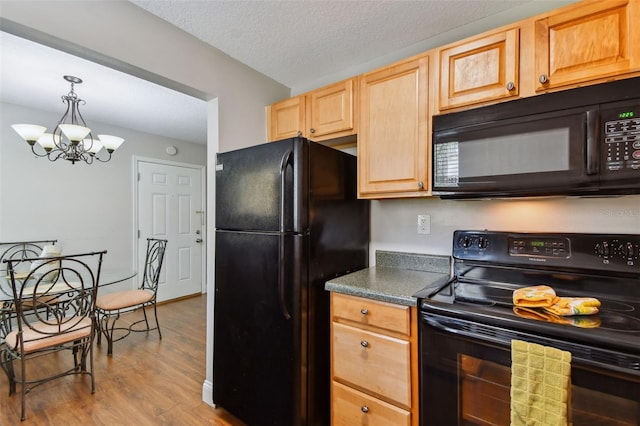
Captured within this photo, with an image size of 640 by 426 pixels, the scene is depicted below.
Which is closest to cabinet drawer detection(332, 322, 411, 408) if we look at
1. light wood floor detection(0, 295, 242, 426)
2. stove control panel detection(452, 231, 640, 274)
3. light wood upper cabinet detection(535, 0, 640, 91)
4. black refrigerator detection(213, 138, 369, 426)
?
black refrigerator detection(213, 138, 369, 426)

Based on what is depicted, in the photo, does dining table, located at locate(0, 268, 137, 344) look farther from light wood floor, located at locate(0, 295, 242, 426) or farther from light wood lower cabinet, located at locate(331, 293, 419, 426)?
light wood lower cabinet, located at locate(331, 293, 419, 426)

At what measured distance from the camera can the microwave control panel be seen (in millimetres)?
1105

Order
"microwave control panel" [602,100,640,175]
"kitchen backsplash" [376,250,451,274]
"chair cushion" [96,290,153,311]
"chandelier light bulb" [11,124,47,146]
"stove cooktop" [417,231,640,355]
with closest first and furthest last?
"stove cooktop" [417,231,640,355] < "microwave control panel" [602,100,640,175] < "kitchen backsplash" [376,250,451,274] < "chandelier light bulb" [11,124,47,146] < "chair cushion" [96,290,153,311]

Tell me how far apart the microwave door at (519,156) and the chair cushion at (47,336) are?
2631 millimetres

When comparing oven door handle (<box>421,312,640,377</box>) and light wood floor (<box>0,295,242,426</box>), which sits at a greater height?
oven door handle (<box>421,312,640,377</box>)

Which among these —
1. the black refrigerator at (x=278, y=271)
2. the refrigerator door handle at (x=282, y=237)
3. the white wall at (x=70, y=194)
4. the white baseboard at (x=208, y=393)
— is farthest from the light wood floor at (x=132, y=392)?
the white wall at (x=70, y=194)

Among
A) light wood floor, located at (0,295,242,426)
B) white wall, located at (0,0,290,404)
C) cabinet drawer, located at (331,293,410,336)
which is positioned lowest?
light wood floor, located at (0,295,242,426)

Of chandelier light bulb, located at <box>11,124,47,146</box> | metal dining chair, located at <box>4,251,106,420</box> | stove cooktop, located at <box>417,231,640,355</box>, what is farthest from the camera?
chandelier light bulb, located at <box>11,124,47,146</box>

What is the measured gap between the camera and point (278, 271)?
1.52m

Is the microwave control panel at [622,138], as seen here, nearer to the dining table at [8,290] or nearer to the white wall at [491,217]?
the white wall at [491,217]

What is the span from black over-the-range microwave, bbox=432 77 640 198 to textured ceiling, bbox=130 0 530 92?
64 centimetres

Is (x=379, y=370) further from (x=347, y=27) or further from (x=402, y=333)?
(x=347, y=27)

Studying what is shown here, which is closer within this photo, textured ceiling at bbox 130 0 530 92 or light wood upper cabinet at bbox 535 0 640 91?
light wood upper cabinet at bbox 535 0 640 91

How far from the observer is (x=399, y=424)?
131 cm
